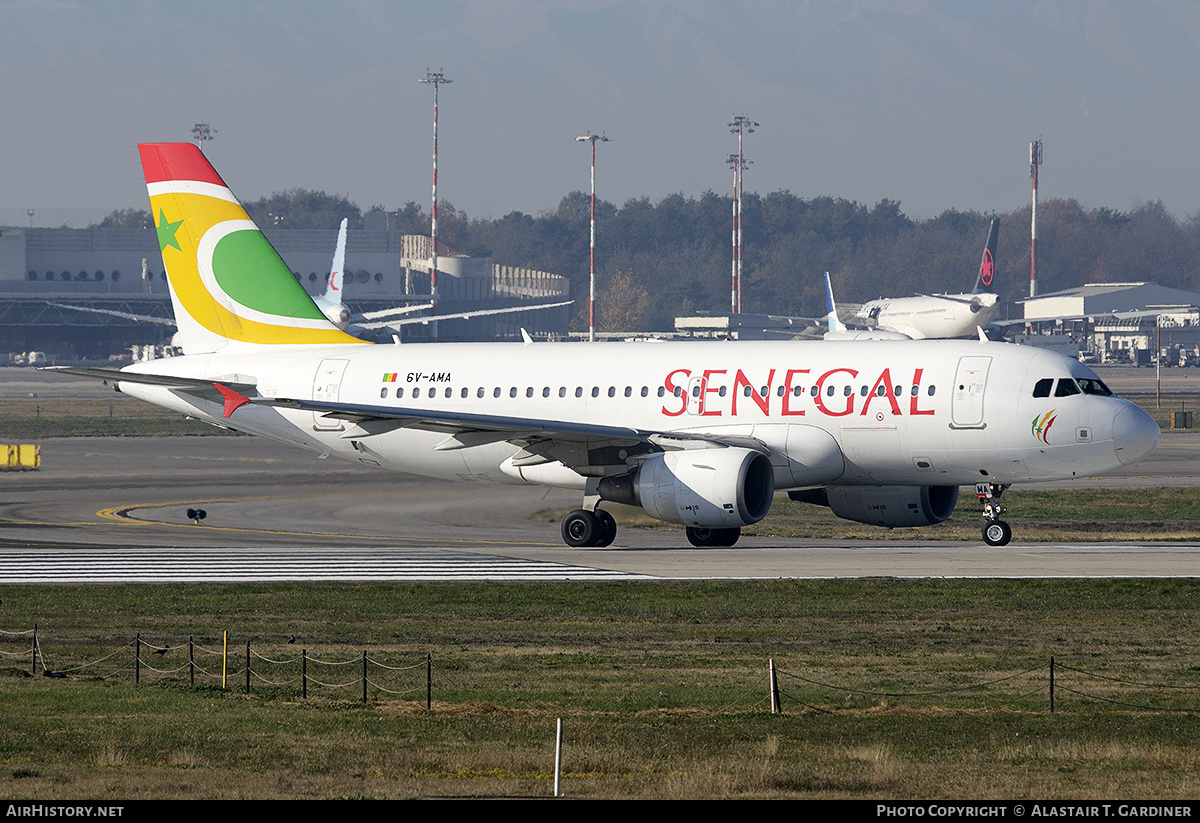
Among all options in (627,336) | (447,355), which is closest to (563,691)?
(447,355)

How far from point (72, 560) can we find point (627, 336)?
144626 millimetres

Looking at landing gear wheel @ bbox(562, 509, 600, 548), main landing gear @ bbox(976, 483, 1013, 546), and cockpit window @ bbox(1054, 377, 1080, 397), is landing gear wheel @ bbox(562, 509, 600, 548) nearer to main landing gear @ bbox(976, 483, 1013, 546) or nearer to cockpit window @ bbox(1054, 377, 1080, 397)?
main landing gear @ bbox(976, 483, 1013, 546)

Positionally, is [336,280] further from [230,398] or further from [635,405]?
[635,405]

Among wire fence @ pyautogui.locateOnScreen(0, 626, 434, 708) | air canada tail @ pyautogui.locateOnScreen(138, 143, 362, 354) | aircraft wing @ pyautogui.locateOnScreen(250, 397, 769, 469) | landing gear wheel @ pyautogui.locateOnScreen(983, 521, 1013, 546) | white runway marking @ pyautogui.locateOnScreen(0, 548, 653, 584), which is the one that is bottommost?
wire fence @ pyautogui.locateOnScreen(0, 626, 434, 708)

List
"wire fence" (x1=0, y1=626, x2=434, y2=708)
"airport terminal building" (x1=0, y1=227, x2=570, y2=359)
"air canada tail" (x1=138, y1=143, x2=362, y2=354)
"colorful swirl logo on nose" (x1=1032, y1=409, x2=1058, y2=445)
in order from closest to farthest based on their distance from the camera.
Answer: "wire fence" (x1=0, y1=626, x2=434, y2=708) → "colorful swirl logo on nose" (x1=1032, y1=409, x2=1058, y2=445) → "air canada tail" (x1=138, y1=143, x2=362, y2=354) → "airport terminal building" (x1=0, y1=227, x2=570, y2=359)

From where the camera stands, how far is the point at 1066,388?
1417 inches

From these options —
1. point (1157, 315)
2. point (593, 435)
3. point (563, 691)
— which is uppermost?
point (1157, 315)

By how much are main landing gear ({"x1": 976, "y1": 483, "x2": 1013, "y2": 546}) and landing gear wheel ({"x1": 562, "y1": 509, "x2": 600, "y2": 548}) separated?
9437 mm

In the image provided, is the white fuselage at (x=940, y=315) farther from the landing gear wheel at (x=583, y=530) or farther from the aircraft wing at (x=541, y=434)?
the aircraft wing at (x=541, y=434)

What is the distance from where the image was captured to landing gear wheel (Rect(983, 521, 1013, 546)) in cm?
3747

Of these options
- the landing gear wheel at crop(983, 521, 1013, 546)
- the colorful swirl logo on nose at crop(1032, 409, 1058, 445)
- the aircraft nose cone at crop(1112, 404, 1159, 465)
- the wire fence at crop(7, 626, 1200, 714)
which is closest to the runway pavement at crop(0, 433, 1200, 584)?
the landing gear wheel at crop(983, 521, 1013, 546)

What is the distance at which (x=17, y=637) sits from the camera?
85.3 ft

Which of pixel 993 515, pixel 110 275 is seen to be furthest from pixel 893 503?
pixel 110 275
